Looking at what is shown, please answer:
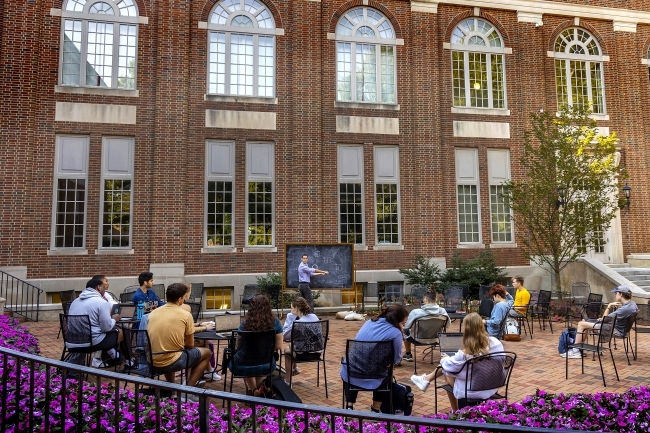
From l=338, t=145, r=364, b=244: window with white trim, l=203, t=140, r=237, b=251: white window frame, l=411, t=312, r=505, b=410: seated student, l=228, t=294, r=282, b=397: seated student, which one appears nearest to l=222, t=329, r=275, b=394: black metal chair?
l=228, t=294, r=282, b=397: seated student

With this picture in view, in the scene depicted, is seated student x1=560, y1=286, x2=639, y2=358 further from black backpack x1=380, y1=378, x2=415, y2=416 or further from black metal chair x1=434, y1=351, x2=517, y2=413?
black backpack x1=380, y1=378, x2=415, y2=416

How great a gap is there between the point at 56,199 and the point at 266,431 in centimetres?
1285

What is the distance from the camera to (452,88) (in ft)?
55.7

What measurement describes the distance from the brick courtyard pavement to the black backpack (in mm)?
396

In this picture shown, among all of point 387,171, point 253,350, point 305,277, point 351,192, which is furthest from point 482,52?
point 253,350

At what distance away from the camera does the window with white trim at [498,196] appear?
55.8ft

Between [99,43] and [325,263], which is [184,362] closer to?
[325,263]

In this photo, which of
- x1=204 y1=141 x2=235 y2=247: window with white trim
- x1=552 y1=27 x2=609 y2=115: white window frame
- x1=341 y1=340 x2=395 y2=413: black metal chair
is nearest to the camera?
x1=341 y1=340 x2=395 y2=413: black metal chair

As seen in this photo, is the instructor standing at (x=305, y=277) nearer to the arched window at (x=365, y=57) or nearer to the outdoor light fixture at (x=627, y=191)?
the arched window at (x=365, y=57)

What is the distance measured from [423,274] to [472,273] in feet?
5.23

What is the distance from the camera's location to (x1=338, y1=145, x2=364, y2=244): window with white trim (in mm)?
15828

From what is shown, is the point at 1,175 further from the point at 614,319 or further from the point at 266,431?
the point at 614,319

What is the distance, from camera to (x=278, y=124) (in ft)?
50.9

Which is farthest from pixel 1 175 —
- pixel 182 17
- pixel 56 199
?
pixel 182 17
